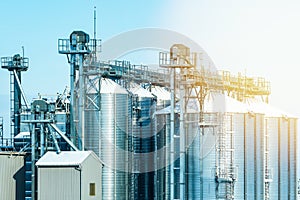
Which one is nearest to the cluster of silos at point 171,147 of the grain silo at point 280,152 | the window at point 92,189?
the grain silo at point 280,152

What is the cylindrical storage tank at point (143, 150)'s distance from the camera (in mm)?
33531

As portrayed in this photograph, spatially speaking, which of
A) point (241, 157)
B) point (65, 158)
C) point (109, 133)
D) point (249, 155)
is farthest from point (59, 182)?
point (249, 155)

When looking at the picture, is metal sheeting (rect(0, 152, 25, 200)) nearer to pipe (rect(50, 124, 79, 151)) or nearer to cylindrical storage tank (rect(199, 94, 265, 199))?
pipe (rect(50, 124, 79, 151))

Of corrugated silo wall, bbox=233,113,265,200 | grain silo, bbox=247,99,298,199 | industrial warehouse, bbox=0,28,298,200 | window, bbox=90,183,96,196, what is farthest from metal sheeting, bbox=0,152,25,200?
grain silo, bbox=247,99,298,199

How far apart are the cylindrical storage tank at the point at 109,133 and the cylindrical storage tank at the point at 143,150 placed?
3.76 ft

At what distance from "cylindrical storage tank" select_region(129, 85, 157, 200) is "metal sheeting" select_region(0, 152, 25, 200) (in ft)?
16.2

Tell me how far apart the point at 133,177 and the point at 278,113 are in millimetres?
8953

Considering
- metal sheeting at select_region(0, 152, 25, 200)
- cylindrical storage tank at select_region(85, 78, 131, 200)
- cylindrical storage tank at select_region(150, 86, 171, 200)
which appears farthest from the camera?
cylindrical storage tank at select_region(150, 86, 171, 200)

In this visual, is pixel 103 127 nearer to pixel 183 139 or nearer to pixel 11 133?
pixel 183 139

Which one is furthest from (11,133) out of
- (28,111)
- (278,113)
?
(278,113)

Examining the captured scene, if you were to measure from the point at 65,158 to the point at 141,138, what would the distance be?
6200mm

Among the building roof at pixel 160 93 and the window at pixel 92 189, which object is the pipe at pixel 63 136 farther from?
the building roof at pixel 160 93

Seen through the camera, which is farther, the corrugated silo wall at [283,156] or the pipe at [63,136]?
the corrugated silo wall at [283,156]

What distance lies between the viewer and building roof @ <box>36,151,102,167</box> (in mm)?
28125
